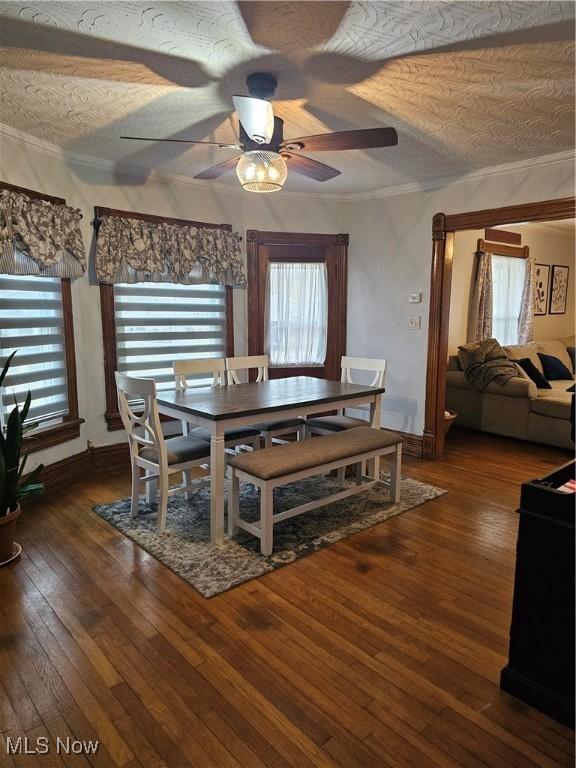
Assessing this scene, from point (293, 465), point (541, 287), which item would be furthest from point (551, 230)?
point (293, 465)

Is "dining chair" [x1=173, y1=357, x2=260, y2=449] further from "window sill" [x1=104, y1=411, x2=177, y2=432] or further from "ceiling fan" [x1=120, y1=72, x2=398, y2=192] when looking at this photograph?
"ceiling fan" [x1=120, y1=72, x2=398, y2=192]

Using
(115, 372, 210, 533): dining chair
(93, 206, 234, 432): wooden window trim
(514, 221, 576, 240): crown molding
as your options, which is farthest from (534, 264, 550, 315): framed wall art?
(115, 372, 210, 533): dining chair

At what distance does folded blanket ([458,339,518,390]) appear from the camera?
5398 millimetres

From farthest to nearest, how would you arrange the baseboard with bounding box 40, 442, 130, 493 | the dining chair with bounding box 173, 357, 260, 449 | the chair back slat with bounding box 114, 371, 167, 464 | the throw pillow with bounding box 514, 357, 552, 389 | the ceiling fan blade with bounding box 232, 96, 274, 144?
the throw pillow with bounding box 514, 357, 552, 389
the baseboard with bounding box 40, 442, 130, 493
the dining chair with bounding box 173, 357, 260, 449
the chair back slat with bounding box 114, 371, 167, 464
the ceiling fan blade with bounding box 232, 96, 274, 144

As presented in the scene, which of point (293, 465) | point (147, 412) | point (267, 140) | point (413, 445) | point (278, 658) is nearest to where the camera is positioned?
point (278, 658)

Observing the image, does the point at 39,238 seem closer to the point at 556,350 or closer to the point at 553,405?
the point at 553,405

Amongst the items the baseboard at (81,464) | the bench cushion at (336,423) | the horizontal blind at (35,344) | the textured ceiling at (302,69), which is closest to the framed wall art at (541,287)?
the textured ceiling at (302,69)

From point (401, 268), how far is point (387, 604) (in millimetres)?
3266

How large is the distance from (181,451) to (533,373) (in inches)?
171

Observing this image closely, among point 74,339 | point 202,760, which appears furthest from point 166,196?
point 202,760

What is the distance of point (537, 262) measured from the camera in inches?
277

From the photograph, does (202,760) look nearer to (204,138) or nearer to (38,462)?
(38,462)

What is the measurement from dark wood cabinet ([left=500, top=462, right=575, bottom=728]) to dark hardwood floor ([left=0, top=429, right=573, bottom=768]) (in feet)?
0.27
